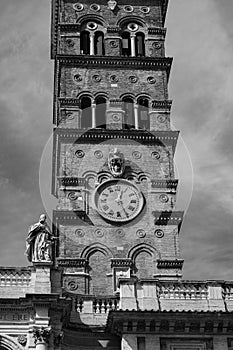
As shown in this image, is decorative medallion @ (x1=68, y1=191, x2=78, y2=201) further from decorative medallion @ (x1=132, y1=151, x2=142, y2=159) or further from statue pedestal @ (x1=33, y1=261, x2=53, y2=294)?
statue pedestal @ (x1=33, y1=261, x2=53, y2=294)

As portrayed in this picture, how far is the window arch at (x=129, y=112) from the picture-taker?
5647 cm

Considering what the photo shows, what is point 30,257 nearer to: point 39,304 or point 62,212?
point 39,304

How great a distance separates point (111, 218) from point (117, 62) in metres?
12.9

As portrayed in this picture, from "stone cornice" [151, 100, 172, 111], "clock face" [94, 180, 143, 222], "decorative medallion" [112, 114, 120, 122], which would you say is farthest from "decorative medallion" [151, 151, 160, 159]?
"stone cornice" [151, 100, 172, 111]

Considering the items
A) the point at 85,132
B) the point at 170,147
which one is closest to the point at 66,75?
the point at 85,132

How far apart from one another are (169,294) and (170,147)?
15.9 meters

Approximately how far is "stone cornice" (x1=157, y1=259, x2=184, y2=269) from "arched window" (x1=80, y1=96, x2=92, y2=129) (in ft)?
38.3

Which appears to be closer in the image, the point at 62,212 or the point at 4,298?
the point at 4,298

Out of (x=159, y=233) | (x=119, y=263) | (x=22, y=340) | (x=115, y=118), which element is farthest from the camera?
(x=115, y=118)

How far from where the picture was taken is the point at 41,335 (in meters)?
38.1

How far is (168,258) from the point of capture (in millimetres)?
50375

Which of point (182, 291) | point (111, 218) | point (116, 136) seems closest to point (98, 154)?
point (116, 136)

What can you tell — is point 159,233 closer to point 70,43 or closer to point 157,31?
point 70,43

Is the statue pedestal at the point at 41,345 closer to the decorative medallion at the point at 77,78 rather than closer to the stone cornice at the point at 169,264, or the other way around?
the stone cornice at the point at 169,264
